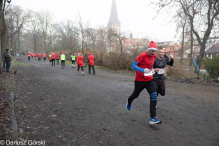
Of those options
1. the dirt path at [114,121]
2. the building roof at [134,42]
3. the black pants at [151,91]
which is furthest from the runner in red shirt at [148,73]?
the building roof at [134,42]

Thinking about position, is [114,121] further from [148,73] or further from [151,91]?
[148,73]

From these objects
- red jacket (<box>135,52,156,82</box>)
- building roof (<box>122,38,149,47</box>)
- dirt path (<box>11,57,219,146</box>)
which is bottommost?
dirt path (<box>11,57,219,146</box>)

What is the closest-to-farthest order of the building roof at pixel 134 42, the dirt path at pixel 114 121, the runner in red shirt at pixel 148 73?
the dirt path at pixel 114 121, the runner in red shirt at pixel 148 73, the building roof at pixel 134 42

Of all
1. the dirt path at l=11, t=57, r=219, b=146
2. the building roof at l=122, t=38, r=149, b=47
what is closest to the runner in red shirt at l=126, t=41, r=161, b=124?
the dirt path at l=11, t=57, r=219, b=146

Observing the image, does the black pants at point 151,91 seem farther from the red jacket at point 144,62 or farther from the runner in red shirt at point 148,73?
the red jacket at point 144,62

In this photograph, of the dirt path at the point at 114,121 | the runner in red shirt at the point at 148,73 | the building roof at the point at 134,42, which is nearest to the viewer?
the dirt path at the point at 114,121

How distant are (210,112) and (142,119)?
2.22 metres

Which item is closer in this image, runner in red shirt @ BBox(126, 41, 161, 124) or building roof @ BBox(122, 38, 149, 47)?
runner in red shirt @ BBox(126, 41, 161, 124)

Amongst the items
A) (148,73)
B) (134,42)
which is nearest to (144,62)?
(148,73)

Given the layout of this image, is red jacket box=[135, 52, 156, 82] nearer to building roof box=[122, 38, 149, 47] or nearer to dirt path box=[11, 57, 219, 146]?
dirt path box=[11, 57, 219, 146]

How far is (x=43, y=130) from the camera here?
4.20 m

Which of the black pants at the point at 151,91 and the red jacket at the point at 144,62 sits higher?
the red jacket at the point at 144,62

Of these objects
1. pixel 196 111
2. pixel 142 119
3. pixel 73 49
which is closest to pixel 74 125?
pixel 142 119

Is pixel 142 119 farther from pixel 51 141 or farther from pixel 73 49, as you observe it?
pixel 73 49
